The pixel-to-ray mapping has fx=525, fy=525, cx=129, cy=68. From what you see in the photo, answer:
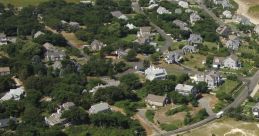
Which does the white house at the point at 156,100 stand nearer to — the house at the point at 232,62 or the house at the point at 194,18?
the house at the point at 232,62

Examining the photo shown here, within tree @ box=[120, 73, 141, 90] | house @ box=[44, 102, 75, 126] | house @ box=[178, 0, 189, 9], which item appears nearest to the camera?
house @ box=[44, 102, 75, 126]

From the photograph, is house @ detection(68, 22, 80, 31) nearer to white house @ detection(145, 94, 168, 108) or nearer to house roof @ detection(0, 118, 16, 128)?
white house @ detection(145, 94, 168, 108)

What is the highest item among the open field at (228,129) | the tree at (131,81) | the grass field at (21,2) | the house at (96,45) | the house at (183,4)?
the open field at (228,129)

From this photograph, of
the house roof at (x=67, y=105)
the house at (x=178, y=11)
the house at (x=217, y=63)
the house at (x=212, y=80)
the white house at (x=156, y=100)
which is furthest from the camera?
the house at (x=178, y=11)

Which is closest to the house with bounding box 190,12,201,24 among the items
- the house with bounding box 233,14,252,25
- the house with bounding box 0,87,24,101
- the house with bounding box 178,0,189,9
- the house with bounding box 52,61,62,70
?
the house with bounding box 233,14,252,25

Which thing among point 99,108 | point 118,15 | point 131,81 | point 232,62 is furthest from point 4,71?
point 118,15

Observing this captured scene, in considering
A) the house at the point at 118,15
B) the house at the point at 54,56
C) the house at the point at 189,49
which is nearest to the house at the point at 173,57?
the house at the point at 189,49

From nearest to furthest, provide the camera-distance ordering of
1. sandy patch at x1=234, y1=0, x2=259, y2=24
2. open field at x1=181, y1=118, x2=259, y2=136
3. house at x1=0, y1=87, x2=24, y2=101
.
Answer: open field at x1=181, y1=118, x2=259, y2=136 → house at x1=0, y1=87, x2=24, y2=101 → sandy patch at x1=234, y1=0, x2=259, y2=24
